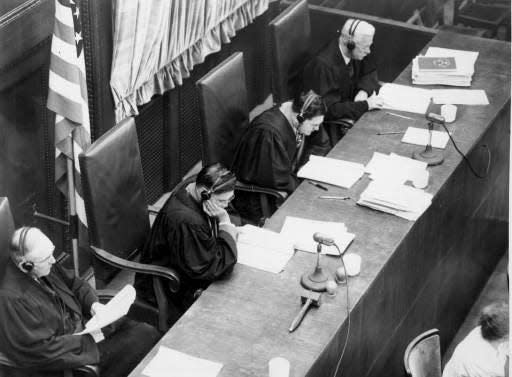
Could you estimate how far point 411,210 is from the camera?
4.67m

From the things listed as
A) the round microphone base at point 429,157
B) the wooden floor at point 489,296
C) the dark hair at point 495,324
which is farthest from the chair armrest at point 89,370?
the wooden floor at point 489,296

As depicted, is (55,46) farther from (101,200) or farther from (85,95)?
(101,200)

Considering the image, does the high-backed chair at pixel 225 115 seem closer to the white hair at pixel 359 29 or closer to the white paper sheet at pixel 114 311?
the white hair at pixel 359 29

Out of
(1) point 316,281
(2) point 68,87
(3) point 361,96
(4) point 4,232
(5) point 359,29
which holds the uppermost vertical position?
(2) point 68,87

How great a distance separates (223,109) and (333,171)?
0.73m

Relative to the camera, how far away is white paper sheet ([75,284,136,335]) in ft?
13.1

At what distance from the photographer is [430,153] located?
17.0 feet

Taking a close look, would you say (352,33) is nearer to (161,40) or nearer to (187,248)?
(161,40)

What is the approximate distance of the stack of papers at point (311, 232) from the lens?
14.5 feet

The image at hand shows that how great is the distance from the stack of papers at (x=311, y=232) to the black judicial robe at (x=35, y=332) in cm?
107

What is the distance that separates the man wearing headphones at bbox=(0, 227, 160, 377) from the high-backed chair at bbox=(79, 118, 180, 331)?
0.29 meters

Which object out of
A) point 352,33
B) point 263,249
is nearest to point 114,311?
point 263,249

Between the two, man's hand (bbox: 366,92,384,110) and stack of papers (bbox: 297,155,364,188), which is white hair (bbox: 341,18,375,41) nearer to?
man's hand (bbox: 366,92,384,110)

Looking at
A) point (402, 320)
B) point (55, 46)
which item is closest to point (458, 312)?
point (402, 320)
